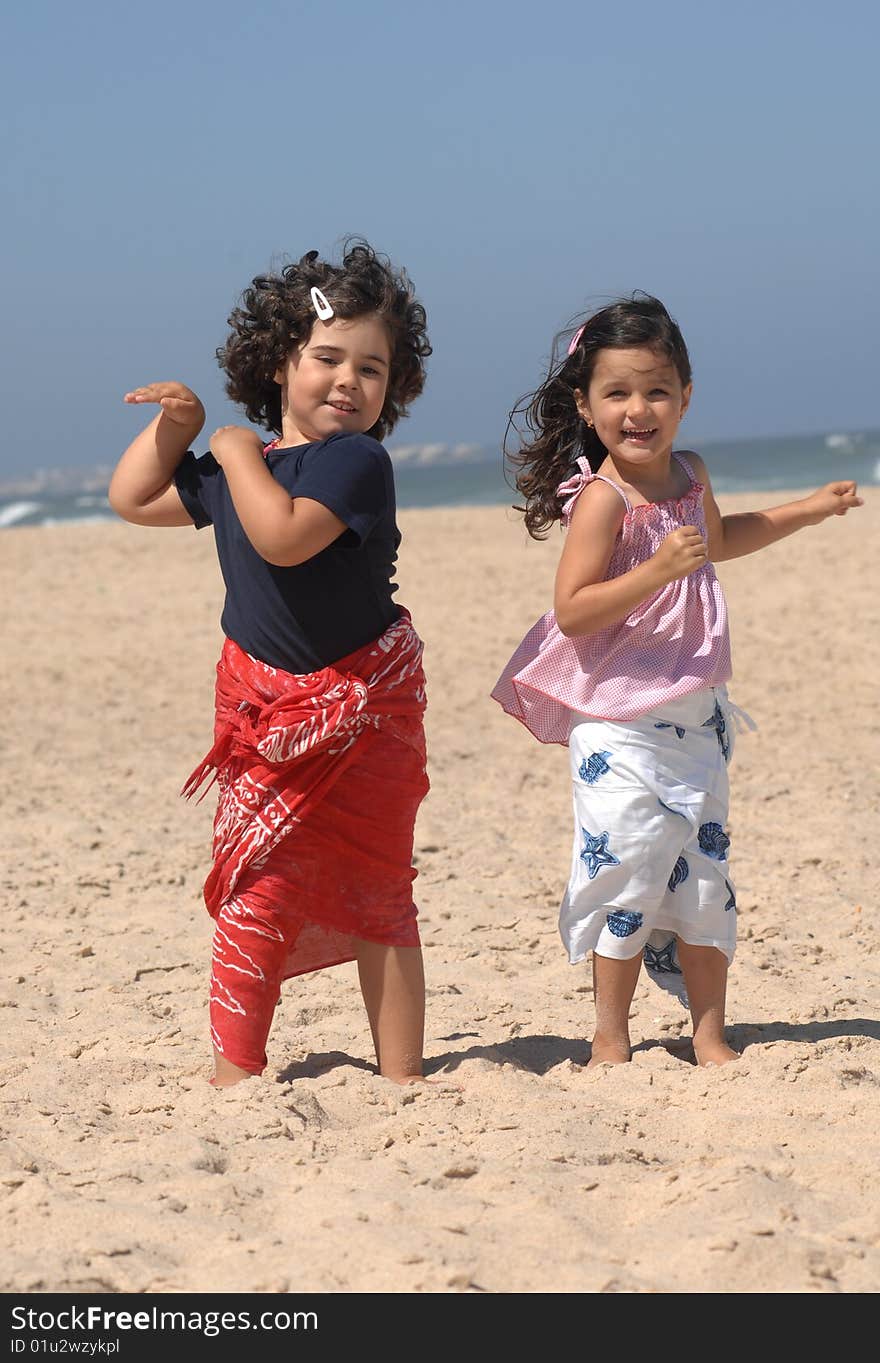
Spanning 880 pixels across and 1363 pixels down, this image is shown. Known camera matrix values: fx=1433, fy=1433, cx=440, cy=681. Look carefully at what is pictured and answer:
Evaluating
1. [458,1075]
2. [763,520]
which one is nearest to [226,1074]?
[458,1075]

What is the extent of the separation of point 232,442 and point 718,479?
107 ft

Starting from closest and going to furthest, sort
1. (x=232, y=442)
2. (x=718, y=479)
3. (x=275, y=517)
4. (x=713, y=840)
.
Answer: (x=275, y=517) → (x=232, y=442) → (x=713, y=840) → (x=718, y=479)

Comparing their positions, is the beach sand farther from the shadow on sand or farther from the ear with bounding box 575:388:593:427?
the ear with bounding box 575:388:593:427

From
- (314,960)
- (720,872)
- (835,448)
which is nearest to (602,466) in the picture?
(720,872)

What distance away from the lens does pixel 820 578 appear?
34.1 ft

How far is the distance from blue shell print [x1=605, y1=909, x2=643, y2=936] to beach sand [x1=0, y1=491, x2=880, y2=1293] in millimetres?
296

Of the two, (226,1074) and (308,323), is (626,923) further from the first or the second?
(308,323)

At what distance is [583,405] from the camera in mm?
3121

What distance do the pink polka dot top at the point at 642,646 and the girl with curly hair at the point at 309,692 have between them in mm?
306

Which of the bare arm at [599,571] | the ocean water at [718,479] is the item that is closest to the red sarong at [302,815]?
the bare arm at [599,571]

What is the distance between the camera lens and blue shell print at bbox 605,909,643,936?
2994mm

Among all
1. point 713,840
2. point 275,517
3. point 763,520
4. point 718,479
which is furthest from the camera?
point 718,479

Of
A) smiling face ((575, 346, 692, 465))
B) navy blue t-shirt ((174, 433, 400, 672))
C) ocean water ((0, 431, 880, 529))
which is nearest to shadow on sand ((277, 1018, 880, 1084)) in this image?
navy blue t-shirt ((174, 433, 400, 672))
